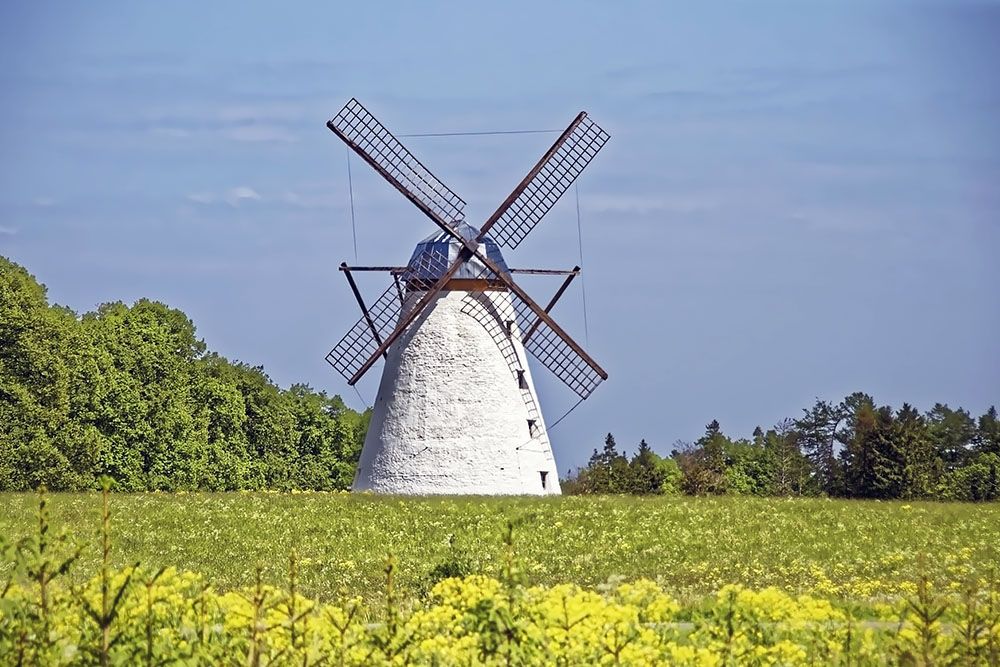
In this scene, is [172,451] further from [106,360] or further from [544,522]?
[544,522]

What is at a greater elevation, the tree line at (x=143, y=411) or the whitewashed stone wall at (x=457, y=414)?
the tree line at (x=143, y=411)

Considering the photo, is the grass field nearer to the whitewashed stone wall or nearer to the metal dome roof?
the whitewashed stone wall

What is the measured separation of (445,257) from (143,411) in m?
26.3

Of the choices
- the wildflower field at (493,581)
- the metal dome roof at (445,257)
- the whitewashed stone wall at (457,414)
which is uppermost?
the metal dome roof at (445,257)

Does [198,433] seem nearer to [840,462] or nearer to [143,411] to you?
[143,411]

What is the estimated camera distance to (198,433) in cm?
6781

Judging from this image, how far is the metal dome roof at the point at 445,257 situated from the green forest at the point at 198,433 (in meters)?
7.13

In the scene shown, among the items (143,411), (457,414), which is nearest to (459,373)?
(457,414)

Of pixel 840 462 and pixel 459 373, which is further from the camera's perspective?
pixel 840 462

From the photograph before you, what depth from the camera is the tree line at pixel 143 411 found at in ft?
194

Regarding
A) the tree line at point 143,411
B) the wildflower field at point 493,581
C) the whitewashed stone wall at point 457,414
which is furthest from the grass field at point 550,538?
the tree line at point 143,411

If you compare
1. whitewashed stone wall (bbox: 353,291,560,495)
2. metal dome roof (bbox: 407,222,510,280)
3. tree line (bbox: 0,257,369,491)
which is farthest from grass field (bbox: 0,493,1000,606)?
tree line (bbox: 0,257,369,491)

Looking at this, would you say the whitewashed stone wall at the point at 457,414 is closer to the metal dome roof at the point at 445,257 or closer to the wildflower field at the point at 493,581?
the metal dome roof at the point at 445,257

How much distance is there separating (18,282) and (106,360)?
17.0 ft
